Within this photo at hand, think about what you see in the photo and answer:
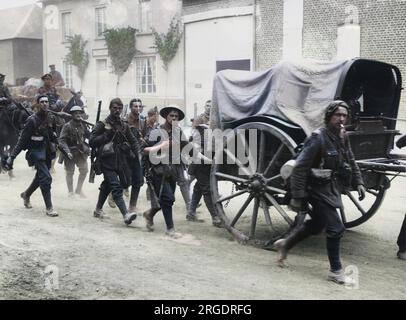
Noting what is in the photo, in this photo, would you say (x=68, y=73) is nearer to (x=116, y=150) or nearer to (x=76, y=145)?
(x=76, y=145)

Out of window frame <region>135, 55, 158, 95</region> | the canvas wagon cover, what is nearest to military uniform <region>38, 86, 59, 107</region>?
the canvas wagon cover

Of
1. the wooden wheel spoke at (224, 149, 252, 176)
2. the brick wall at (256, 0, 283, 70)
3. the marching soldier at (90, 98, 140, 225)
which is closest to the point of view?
the wooden wheel spoke at (224, 149, 252, 176)

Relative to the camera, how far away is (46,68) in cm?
3584

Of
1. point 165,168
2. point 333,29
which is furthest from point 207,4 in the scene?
point 165,168

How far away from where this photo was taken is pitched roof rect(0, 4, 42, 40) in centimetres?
4016

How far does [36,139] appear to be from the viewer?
851 centimetres

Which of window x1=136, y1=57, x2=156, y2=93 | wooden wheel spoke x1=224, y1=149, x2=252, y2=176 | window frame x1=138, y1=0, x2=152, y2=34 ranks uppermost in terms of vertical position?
window frame x1=138, y1=0, x2=152, y2=34

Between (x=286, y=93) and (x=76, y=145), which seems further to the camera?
(x=76, y=145)

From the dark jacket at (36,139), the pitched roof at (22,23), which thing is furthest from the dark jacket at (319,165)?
the pitched roof at (22,23)

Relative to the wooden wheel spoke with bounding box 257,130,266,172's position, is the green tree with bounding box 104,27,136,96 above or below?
above

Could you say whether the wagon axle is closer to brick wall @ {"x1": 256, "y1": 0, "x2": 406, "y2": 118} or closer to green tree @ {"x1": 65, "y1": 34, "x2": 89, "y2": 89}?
brick wall @ {"x1": 256, "y1": 0, "x2": 406, "y2": 118}

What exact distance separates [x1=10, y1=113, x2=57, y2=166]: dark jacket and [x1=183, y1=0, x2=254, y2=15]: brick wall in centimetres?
1539

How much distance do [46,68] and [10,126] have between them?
24627 mm

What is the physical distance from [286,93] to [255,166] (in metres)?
0.96
